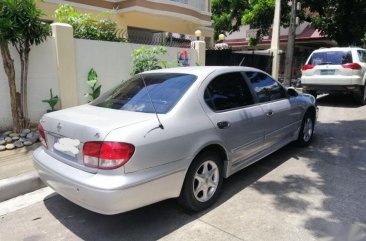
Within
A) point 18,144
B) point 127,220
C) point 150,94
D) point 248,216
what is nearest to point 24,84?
point 18,144

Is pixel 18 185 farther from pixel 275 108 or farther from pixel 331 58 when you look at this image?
pixel 331 58

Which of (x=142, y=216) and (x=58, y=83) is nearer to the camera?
(x=142, y=216)

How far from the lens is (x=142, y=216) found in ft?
11.8

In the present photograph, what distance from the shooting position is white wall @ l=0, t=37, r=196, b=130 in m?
6.13

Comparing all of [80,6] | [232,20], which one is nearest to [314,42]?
[232,20]

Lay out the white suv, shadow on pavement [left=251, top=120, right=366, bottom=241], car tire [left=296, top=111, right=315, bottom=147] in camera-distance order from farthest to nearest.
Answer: the white suv → car tire [left=296, top=111, right=315, bottom=147] → shadow on pavement [left=251, top=120, right=366, bottom=241]

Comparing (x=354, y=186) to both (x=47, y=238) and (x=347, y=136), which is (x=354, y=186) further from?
(x=47, y=238)

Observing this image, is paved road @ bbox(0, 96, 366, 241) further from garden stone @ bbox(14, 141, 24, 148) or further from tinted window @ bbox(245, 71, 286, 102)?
garden stone @ bbox(14, 141, 24, 148)

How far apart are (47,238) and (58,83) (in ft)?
13.9

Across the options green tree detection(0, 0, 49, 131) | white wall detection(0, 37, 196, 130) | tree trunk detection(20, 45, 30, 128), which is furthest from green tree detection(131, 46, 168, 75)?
tree trunk detection(20, 45, 30, 128)

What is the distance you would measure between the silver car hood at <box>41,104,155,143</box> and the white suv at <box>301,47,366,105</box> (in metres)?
8.38

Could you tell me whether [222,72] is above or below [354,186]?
above

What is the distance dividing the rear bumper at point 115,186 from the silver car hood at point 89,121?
1.09ft

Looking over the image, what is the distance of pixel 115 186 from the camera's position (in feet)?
9.30
